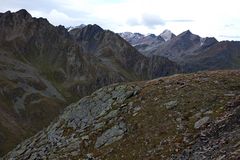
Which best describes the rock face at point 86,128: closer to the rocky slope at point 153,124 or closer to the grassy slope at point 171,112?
the rocky slope at point 153,124

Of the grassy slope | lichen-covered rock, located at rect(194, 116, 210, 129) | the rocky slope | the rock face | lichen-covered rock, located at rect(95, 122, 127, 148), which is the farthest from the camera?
the rock face

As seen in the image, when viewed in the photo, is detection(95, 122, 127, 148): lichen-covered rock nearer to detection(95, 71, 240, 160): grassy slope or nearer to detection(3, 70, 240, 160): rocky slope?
detection(3, 70, 240, 160): rocky slope

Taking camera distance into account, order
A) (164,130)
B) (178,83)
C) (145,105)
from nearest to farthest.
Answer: (164,130)
(145,105)
(178,83)

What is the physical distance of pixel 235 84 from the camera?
4266cm

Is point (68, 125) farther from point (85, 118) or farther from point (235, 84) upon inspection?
point (235, 84)

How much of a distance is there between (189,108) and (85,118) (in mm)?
14228

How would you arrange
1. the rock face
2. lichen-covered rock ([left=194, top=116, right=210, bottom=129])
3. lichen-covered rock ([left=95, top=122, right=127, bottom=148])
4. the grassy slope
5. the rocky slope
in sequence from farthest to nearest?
the rock face < lichen-covered rock ([left=95, top=122, right=127, bottom=148]) < lichen-covered rock ([left=194, top=116, right=210, bottom=129]) < the grassy slope < the rocky slope

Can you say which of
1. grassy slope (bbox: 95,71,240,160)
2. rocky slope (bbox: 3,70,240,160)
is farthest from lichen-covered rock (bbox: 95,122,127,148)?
grassy slope (bbox: 95,71,240,160)

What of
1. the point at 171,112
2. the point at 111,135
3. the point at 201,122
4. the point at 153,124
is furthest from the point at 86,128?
the point at 201,122

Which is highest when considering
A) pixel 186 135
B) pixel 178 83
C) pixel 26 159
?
pixel 178 83

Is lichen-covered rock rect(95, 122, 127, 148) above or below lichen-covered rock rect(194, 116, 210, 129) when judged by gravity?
below

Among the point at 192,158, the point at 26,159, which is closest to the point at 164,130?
the point at 192,158

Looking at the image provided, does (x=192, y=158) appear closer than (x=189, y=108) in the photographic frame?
Yes

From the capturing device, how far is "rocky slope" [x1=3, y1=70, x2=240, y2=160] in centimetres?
3117
